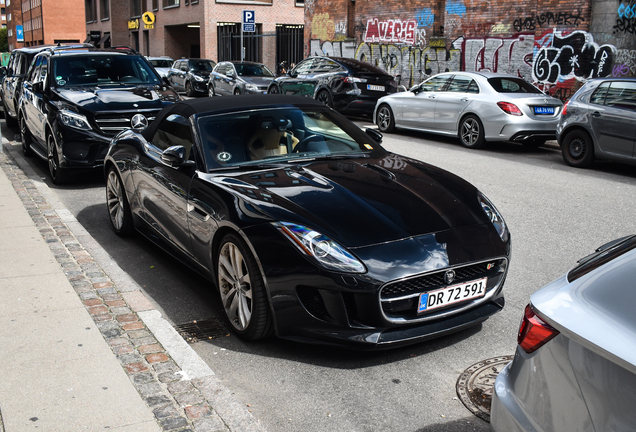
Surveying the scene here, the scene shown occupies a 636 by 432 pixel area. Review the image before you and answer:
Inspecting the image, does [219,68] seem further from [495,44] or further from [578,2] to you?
[578,2]

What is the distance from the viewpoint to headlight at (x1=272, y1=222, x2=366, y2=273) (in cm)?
366

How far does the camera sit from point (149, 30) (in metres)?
50.6

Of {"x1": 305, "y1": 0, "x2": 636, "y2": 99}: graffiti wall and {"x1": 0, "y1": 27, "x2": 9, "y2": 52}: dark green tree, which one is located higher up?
{"x1": 0, "y1": 27, "x2": 9, "y2": 52}: dark green tree

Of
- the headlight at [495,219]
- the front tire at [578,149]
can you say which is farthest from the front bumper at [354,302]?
the front tire at [578,149]

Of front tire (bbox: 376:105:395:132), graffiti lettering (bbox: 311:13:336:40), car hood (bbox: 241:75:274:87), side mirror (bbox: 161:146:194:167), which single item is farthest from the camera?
graffiti lettering (bbox: 311:13:336:40)

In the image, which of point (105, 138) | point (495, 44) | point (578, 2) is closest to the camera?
→ point (105, 138)

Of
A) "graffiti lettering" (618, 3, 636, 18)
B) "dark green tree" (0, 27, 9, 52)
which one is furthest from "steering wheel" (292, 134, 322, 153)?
"dark green tree" (0, 27, 9, 52)

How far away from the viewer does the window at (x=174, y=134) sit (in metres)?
5.24

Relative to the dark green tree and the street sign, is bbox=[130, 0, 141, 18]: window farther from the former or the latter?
the dark green tree

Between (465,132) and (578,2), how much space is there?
22.0 feet

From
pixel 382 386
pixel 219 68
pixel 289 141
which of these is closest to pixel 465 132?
pixel 289 141

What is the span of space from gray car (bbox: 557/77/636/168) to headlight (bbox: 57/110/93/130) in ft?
25.5

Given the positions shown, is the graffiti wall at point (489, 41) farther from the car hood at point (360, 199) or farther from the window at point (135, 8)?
the window at point (135, 8)

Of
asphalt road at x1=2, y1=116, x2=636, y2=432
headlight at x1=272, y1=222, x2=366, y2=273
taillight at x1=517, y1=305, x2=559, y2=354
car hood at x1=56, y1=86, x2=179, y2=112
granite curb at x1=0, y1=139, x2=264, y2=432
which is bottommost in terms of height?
asphalt road at x1=2, y1=116, x2=636, y2=432
